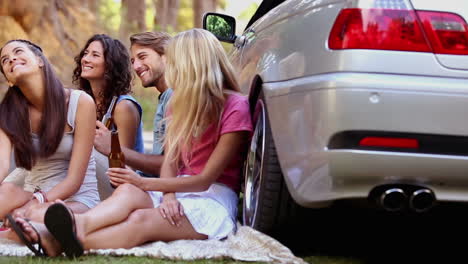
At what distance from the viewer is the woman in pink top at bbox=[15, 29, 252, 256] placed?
414 centimetres

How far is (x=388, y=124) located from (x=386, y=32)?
367 millimetres

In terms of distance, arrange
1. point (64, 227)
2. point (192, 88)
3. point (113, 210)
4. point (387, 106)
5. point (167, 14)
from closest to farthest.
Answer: point (387, 106) < point (64, 227) < point (113, 210) < point (192, 88) < point (167, 14)

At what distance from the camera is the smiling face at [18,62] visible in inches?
185

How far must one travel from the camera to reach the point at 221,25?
5953 millimetres

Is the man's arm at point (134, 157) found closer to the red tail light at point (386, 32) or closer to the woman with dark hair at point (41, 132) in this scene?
the woman with dark hair at point (41, 132)

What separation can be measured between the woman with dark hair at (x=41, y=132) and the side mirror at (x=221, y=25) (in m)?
1.38

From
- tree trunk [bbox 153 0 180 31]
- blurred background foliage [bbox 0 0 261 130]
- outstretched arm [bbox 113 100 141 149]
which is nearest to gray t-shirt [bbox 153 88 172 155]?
outstretched arm [bbox 113 100 141 149]

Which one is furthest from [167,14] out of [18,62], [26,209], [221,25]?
[26,209]

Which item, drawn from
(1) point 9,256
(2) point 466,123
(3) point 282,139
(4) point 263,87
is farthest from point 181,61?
(2) point 466,123

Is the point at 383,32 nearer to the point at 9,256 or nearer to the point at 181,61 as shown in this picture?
the point at 181,61

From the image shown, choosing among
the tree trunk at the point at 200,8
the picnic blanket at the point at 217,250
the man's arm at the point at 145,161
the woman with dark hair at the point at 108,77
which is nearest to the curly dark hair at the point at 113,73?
the woman with dark hair at the point at 108,77

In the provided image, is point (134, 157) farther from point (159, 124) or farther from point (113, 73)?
point (113, 73)

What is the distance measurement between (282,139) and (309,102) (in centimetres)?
38

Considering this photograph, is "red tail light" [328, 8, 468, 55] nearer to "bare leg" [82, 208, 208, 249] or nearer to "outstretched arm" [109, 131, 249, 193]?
"outstretched arm" [109, 131, 249, 193]
